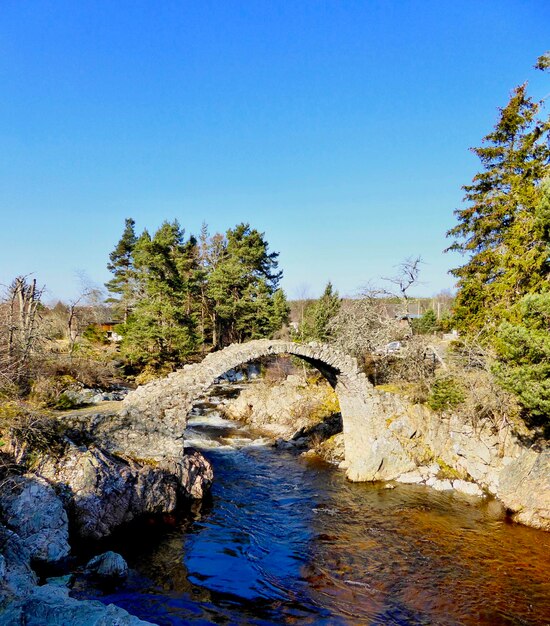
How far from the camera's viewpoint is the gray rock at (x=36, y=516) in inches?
364

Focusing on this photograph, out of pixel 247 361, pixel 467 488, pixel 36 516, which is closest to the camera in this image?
pixel 36 516

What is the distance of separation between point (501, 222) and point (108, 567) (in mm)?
22757

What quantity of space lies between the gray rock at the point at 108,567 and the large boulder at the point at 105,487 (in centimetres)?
120

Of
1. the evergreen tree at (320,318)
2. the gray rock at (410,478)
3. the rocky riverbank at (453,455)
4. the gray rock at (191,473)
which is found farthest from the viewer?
the evergreen tree at (320,318)

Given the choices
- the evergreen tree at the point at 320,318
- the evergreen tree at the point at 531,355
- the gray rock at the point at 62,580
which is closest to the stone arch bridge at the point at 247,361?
the gray rock at the point at 62,580

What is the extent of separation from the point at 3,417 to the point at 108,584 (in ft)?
15.8

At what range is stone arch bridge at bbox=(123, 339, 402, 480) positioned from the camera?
1362cm

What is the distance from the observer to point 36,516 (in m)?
9.52

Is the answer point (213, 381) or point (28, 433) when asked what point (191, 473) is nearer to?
point (213, 381)

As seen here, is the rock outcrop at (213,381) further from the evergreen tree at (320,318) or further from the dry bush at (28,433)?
the evergreen tree at (320,318)

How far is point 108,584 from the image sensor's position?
9.15 m

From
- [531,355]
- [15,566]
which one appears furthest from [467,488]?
[15,566]

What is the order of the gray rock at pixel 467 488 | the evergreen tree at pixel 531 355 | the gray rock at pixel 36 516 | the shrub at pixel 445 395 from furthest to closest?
the shrub at pixel 445 395
the gray rock at pixel 467 488
the evergreen tree at pixel 531 355
the gray rock at pixel 36 516

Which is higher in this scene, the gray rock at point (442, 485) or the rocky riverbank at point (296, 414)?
the rocky riverbank at point (296, 414)
